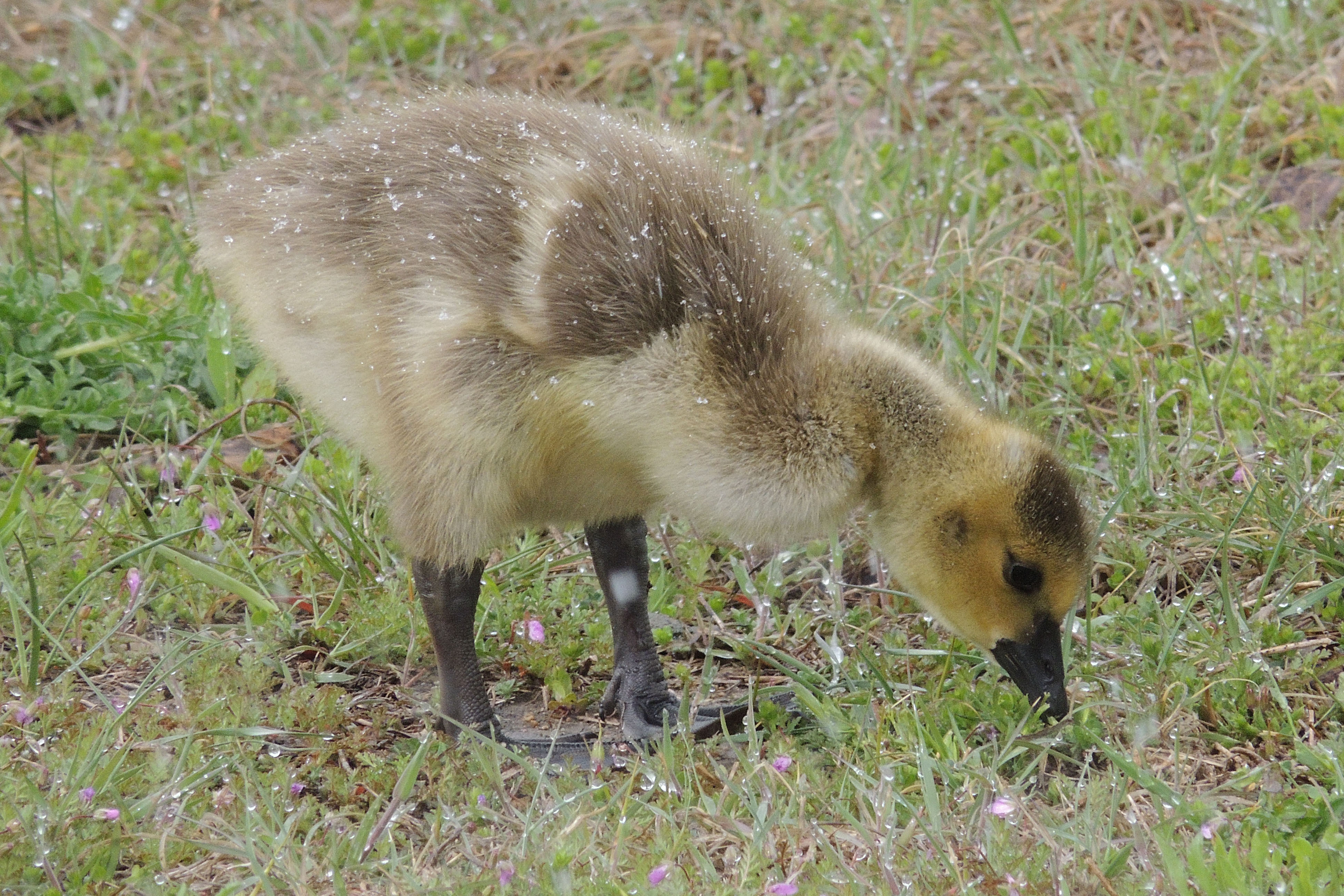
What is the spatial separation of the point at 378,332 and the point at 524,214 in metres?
0.30

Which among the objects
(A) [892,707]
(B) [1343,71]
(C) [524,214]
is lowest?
(A) [892,707]

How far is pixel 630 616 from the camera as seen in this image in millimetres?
2725

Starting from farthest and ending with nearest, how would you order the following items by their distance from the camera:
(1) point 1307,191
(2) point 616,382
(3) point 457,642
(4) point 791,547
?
(1) point 1307,191, (4) point 791,547, (3) point 457,642, (2) point 616,382

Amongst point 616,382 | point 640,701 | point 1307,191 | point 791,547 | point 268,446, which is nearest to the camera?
point 616,382

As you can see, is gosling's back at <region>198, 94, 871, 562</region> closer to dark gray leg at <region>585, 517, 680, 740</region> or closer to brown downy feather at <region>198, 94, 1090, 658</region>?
brown downy feather at <region>198, 94, 1090, 658</region>

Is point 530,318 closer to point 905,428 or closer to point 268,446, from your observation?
point 905,428

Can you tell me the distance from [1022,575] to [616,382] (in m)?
0.69

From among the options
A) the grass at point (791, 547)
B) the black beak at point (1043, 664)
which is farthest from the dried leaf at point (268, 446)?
the black beak at point (1043, 664)

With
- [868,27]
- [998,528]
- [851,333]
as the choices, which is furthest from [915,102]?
[998,528]

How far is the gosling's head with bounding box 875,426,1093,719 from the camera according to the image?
2268 mm

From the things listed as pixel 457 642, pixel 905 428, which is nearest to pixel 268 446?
pixel 457 642

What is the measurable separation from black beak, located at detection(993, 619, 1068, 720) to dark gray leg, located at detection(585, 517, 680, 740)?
652 mm

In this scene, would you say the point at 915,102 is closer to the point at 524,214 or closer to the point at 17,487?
the point at 524,214

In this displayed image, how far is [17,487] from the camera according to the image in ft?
9.18
